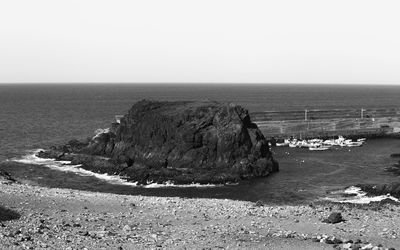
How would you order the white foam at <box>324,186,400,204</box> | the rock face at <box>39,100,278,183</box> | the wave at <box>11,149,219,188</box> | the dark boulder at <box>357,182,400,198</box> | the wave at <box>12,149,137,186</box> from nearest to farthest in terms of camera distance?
the white foam at <box>324,186,400,204</box>
the dark boulder at <box>357,182,400,198</box>
the wave at <box>11,149,219,188</box>
the wave at <box>12,149,137,186</box>
the rock face at <box>39,100,278,183</box>

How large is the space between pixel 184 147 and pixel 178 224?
3392cm

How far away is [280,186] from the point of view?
54.8 meters

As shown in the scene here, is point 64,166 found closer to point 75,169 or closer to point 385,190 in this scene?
point 75,169

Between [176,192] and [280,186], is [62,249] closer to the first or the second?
[176,192]

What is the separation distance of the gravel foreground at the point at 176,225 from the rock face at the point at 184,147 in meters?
21.2

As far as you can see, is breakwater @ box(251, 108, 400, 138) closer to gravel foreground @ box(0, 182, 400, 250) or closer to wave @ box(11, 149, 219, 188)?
wave @ box(11, 149, 219, 188)

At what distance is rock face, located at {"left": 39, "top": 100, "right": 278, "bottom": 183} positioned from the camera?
5988 cm

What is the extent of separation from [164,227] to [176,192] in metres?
22.9

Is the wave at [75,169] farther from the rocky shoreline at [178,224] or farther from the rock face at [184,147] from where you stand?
the rocky shoreline at [178,224]

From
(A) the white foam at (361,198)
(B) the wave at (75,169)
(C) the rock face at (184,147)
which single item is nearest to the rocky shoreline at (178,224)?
(A) the white foam at (361,198)

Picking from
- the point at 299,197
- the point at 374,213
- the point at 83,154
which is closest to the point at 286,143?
→ the point at 83,154

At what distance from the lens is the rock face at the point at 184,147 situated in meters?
59.9

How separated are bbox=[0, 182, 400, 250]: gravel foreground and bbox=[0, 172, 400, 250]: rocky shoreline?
0.12ft

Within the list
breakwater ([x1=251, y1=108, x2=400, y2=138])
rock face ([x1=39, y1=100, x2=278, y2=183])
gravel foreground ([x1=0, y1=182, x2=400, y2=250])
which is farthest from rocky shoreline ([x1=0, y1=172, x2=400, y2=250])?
breakwater ([x1=251, y1=108, x2=400, y2=138])
